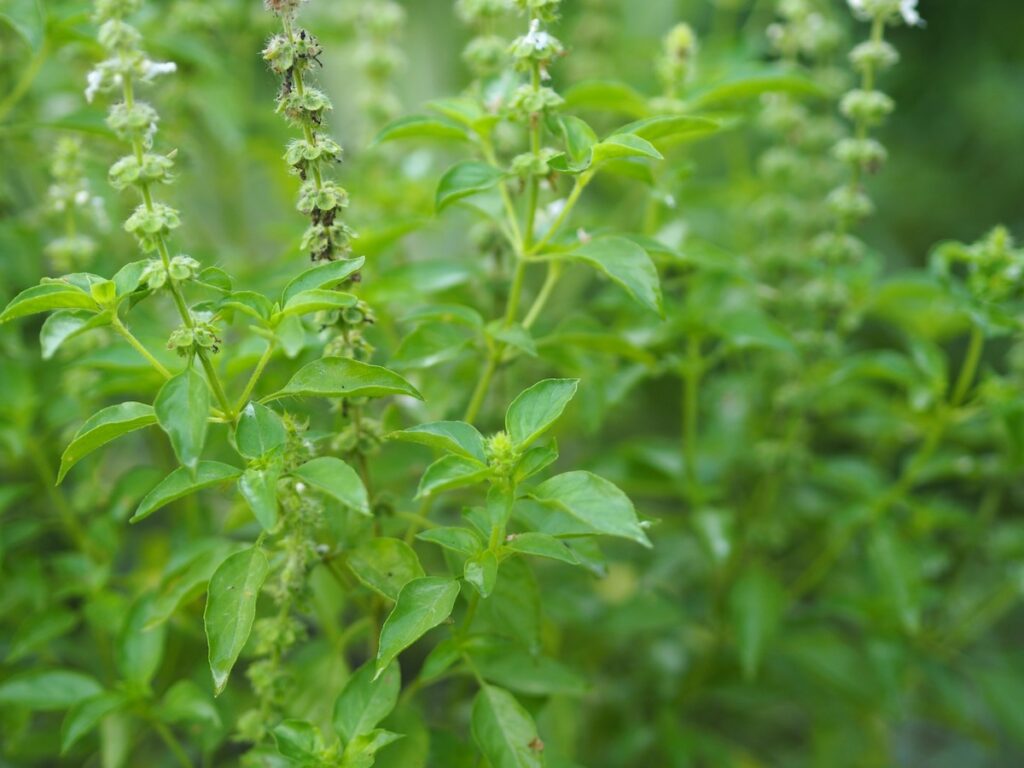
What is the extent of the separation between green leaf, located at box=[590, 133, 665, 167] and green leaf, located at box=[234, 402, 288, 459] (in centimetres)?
36

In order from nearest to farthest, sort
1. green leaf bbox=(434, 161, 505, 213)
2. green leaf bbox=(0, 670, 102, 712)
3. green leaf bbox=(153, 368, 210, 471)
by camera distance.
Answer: green leaf bbox=(153, 368, 210, 471)
green leaf bbox=(434, 161, 505, 213)
green leaf bbox=(0, 670, 102, 712)

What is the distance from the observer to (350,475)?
0.81 meters

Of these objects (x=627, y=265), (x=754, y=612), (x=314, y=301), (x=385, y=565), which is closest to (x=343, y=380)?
(x=314, y=301)

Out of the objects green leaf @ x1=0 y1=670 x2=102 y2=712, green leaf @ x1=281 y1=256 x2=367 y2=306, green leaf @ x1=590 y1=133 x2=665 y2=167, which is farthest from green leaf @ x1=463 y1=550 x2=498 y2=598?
green leaf @ x1=0 y1=670 x2=102 y2=712

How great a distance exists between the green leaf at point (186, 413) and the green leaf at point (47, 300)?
0.11m

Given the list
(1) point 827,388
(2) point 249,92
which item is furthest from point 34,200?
(1) point 827,388

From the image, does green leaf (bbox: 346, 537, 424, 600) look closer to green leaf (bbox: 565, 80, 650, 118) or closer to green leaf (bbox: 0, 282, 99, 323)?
green leaf (bbox: 0, 282, 99, 323)

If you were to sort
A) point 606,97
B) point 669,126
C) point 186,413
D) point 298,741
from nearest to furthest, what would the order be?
point 186,413, point 298,741, point 669,126, point 606,97

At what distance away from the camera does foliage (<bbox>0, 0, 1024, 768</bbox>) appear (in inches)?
34.6

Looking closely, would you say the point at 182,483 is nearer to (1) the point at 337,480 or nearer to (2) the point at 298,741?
(1) the point at 337,480

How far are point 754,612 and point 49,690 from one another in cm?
88

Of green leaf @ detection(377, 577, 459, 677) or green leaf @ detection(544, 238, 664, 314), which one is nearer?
green leaf @ detection(377, 577, 459, 677)

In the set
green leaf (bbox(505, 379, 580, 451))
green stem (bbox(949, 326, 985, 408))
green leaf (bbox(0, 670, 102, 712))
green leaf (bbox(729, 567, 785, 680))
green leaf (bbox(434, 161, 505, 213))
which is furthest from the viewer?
green leaf (bbox(729, 567, 785, 680))

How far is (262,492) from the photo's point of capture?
31.7 inches
